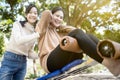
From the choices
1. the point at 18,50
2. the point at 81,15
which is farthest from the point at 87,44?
the point at 81,15

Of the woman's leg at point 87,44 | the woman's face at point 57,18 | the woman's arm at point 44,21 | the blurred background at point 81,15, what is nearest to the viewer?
the woman's leg at point 87,44

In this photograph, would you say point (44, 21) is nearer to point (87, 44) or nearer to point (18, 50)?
point (18, 50)

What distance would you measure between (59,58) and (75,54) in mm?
191

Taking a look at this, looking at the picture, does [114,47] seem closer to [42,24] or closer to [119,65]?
[119,65]

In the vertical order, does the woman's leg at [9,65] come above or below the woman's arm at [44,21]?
below

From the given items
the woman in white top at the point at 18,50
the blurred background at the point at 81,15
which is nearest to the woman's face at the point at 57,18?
the woman in white top at the point at 18,50

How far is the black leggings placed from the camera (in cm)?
249

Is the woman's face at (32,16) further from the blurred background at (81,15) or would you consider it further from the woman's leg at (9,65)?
the blurred background at (81,15)

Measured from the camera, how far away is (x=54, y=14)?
133 inches

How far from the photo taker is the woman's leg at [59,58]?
9.45ft

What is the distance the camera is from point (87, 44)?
8.22 feet

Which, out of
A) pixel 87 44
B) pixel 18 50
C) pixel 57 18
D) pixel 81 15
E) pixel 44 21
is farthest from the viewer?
pixel 81 15

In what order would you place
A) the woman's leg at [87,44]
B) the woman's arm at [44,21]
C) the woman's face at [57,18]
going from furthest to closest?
the woman's face at [57,18] < the woman's arm at [44,21] < the woman's leg at [87,44]

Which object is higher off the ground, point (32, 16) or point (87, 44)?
point (32, 16)
